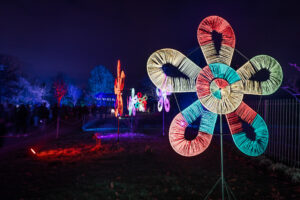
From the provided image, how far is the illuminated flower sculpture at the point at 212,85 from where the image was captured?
2.91 m

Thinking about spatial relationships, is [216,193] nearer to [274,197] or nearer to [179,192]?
[179,192]

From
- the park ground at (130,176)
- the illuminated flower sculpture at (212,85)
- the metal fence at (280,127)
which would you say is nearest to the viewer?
the illuminated flower sculpture at (212,85)

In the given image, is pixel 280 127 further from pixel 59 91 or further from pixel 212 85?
pixel 59 91

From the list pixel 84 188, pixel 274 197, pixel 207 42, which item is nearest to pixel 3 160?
pixel 84 188

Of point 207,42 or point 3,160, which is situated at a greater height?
point 207,42

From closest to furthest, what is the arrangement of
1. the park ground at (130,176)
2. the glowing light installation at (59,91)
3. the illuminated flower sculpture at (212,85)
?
the illuminated flower sculpture at (212,85) < the park ground at (130,176) < the glowing light installation at (59,91)

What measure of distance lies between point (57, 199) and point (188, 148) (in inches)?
129

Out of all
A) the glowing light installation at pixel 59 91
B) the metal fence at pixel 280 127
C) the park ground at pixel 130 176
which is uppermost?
the glowing light installation at pixel 59 91

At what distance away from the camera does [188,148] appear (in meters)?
2.98

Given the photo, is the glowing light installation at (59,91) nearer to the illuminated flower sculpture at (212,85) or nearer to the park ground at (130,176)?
the park ground at (130,176)

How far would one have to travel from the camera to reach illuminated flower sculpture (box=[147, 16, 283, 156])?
291cm

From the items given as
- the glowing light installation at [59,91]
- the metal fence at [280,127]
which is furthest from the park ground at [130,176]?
the glowing light installation at [59,91]

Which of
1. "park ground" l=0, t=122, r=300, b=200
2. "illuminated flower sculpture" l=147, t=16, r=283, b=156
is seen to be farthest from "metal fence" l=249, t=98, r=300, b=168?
"illuminated flower sculpture" l=147, t=16, r=283, b=156

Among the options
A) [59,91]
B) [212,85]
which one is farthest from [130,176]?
[59,91]
